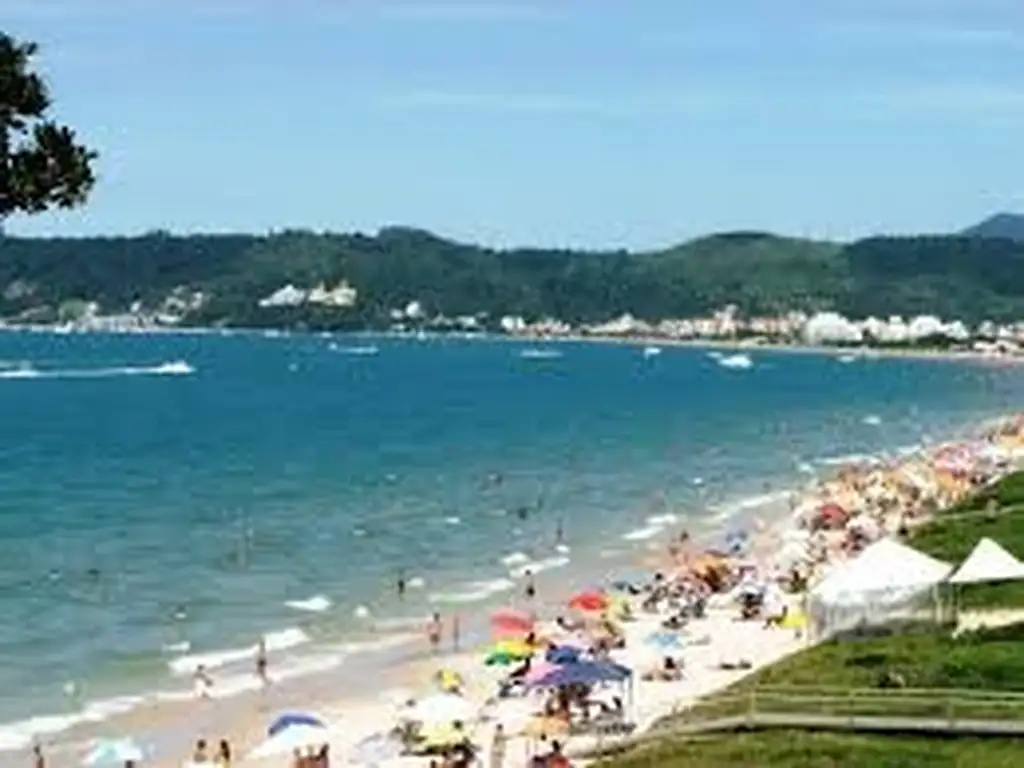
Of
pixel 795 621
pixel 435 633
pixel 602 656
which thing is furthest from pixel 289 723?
pixel 795 621

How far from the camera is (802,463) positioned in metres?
122

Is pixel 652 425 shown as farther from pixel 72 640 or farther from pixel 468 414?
pixel 72 640

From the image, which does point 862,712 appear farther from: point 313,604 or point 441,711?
point 313,604

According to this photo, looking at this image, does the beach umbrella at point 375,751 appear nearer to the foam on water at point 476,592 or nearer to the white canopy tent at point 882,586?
the white canopy tent at point 882,586

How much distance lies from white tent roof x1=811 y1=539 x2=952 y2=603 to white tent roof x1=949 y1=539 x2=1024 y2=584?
1.33ft

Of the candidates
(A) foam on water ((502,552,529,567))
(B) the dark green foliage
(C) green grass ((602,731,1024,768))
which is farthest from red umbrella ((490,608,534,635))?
(B) the dark green foliage

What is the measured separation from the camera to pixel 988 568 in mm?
44938

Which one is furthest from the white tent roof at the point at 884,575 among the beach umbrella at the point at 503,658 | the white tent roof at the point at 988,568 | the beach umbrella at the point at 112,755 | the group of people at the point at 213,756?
the beach umbrella at the point at 112,755

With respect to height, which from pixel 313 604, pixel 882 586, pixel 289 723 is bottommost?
pixel 313 604

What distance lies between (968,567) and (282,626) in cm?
2111

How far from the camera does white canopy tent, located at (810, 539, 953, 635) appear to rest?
4456cm

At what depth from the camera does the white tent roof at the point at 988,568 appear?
147ft

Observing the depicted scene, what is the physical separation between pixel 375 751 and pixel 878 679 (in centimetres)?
936

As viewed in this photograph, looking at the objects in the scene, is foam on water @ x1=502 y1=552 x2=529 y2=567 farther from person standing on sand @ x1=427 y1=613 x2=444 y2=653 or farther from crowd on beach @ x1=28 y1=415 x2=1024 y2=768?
person standing on sand @ x1=427 y1=613 x2=444 y2=653
